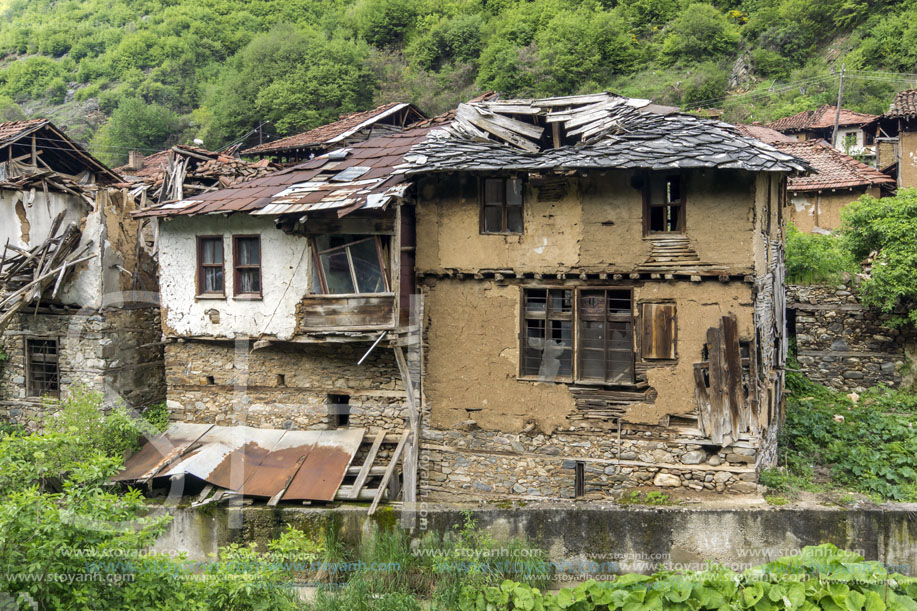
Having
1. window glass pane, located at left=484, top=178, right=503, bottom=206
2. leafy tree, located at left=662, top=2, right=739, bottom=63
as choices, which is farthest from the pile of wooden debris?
leafy tree, located at left=662, top=2, right=739, bottom=63

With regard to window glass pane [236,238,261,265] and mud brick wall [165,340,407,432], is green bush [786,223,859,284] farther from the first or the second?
window glass pane [236,238,261,265]

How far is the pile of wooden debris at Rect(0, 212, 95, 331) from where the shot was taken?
46.9 ft

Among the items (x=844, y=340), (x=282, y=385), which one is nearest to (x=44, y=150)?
(x=282, y=385)

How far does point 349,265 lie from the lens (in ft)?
40.7

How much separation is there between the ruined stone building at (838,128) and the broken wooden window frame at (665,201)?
2195 cm

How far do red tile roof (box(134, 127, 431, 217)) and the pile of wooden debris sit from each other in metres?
2.65

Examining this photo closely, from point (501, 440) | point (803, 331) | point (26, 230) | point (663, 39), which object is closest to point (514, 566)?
point (501, 440)

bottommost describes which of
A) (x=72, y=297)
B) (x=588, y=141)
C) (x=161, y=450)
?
(x=161, y=450)

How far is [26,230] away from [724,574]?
15981 mm

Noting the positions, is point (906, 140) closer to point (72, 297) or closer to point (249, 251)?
point (249, 251)

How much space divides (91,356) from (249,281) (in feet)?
15.8

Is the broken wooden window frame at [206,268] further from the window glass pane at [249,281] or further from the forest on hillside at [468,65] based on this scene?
the forest on hillside at [468,65]

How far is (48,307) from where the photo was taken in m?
15.3

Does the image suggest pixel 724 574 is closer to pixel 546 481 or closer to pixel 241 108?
pixel 546 481
